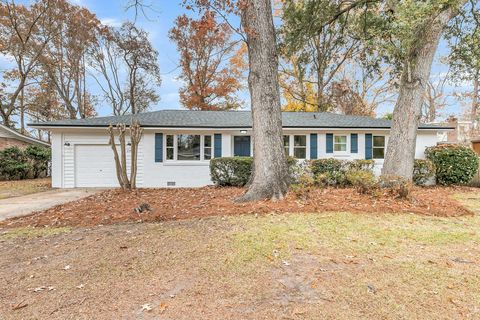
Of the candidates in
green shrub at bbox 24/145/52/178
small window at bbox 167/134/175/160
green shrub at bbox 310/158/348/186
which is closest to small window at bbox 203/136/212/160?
small window at bbox 167/134/175/160

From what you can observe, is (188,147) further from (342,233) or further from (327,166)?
(342,233)

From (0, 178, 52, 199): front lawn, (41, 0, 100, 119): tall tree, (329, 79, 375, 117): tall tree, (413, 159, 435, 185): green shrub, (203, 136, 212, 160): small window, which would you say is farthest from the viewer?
(329, 79, 375, 117): tall tree

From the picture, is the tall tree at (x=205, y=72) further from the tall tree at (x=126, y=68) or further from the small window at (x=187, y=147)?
the small window at (x=187, y=147)

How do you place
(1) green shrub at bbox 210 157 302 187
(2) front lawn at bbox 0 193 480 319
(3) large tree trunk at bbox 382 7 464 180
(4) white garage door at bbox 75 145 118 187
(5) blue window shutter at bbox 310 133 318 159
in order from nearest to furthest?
(2) front lawn at bbox 0 193 480 319, (3) large tree trunk at bbox 382 7 464 180, (1) green shrub at bbox 210 157 302 187, (4) white garage door at bbox 75 145 118 187, (5) blue window shutter at bbox 310 133 318 159

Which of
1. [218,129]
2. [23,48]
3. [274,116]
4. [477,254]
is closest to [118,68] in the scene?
[23,48]

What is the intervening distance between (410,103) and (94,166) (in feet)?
39.2

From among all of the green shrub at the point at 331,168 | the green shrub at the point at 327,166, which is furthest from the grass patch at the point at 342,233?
the green shrub at the point at 327,166

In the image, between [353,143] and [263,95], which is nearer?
[263,95]

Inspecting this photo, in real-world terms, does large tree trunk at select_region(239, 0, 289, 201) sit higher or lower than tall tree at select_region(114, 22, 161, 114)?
lower

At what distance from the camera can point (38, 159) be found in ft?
53.9

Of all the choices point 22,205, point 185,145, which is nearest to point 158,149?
point 185,145

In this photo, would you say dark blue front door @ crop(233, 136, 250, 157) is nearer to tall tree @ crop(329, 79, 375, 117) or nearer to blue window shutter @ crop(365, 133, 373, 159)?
blue window shutter @ crop(365, 133, 373, 159)

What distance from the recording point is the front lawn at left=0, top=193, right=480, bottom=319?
237cm

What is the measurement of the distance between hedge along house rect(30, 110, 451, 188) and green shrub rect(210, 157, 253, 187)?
1638mm
